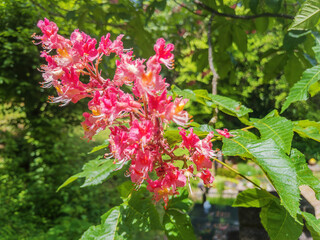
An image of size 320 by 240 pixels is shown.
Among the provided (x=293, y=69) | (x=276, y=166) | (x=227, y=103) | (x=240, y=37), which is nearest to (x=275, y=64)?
(x=293, y=69)

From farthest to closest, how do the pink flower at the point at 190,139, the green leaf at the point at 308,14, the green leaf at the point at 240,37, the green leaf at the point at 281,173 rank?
1. the green leaf at the point at 240,37
2. the green leaf at the point at 308,14
3. the pink flower at the point at 190,139
4. the green leaf at the point at 281,173

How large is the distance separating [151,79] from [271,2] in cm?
80

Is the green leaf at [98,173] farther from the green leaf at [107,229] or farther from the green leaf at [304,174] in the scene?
the green leaf at [304,174]

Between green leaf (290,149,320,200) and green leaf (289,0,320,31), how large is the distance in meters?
0.38

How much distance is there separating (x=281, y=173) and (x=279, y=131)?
147mm

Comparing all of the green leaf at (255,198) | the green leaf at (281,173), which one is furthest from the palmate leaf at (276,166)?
the green leaf at (255,198)

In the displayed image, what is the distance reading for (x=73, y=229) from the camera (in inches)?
81.1

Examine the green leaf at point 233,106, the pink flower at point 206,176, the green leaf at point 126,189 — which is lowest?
the green leaf at point 126,189

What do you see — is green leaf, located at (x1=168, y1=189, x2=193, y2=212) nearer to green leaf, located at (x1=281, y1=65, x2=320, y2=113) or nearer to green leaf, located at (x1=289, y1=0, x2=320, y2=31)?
green leaf, located at (x1=281, y1=65, x2=320, y2=113)

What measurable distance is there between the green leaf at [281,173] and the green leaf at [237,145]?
0.02 metres

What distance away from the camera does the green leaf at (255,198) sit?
64 cm

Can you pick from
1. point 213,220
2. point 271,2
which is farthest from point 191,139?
point 213,220

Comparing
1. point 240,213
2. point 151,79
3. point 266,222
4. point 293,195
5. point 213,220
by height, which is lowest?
point 213,220

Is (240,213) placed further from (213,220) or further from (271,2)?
(213,220)
